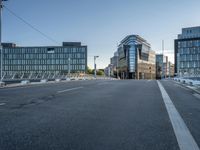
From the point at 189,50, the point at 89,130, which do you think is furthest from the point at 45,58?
the point at 89,130

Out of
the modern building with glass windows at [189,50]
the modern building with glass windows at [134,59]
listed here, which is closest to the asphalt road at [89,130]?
the modern building with glass windows at [189,50]

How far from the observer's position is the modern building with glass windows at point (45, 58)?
144 metres

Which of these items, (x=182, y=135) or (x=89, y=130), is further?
(x=89, y=130)

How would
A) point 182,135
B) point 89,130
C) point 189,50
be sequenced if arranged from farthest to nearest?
point 189,50
point 89,130
point 182,135

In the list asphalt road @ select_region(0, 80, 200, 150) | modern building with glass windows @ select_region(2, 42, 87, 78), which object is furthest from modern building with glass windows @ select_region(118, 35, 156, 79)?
asphalt road @ select_region(0, 80, 200, 150)

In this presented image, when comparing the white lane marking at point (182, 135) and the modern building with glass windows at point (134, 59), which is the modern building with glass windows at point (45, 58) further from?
the white lane marking at point (182, 135)

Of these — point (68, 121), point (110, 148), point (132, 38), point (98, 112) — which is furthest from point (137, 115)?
point (132, 38)

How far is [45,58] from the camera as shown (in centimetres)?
14575

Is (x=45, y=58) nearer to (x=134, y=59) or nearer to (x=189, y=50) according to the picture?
(x=134, y=59)

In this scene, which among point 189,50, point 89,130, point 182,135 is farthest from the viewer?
point 189,50

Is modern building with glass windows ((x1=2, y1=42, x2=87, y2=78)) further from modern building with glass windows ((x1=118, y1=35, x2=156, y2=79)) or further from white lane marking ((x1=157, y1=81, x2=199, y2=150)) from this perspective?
white lane marking ((x1=157, y1=81, x2=199, y2=150))

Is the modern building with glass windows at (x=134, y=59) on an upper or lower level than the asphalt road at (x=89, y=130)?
upper

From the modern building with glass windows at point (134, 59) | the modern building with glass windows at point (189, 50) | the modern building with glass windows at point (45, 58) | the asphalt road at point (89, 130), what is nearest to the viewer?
the asphalt road at point (89, 130)

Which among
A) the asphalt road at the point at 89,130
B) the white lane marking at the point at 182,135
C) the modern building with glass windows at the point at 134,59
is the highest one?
the modern building with glass windows at the point at 134,59
